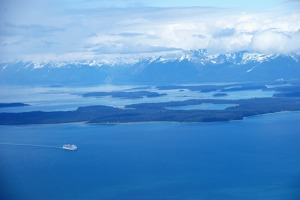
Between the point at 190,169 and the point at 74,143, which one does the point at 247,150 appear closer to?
the point at 190,169

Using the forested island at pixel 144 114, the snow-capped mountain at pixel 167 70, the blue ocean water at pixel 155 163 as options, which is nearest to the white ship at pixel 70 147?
the blue ocean water at pixel 155 163

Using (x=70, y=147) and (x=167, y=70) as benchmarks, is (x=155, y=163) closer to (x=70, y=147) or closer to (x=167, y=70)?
(x=70, y=147)

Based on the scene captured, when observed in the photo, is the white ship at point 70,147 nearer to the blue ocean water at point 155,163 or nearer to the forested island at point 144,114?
the blue ocean water at point 155,163

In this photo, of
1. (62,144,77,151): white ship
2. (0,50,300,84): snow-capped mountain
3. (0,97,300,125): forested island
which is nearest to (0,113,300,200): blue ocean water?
(62,144,77,151): white ship

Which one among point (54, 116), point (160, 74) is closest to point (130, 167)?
point (54, 116)

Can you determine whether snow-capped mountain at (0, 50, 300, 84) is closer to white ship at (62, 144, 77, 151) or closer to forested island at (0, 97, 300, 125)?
forested island at (0, 97, 300, 125)

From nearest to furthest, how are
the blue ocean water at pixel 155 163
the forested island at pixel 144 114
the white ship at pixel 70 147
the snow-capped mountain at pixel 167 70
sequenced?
the blue ocean water at pixel 155 163 → the white ship at pixel 70 147 → the forested island at pixel 144 114 → the snow-capped mountain at pixel 167 70
